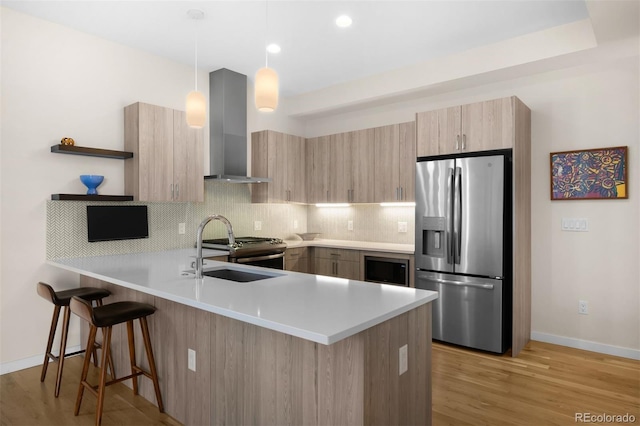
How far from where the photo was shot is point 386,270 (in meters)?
4.38

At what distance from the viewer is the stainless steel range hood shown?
179 inches

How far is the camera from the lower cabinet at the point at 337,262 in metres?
4.60

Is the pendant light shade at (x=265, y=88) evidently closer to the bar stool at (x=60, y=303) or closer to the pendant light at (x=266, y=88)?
the pendant light at (x=266, y=88)

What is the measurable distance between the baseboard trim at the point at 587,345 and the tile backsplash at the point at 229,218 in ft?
5.68

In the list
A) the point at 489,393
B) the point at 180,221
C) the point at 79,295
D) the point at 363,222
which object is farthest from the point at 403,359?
the point at 363,222

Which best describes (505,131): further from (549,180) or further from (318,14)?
(318,14)

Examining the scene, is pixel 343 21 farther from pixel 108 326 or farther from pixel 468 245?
pixel 108 326

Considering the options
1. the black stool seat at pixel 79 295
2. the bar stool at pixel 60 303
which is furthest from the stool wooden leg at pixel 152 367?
the black stool seat at pixel 79 295

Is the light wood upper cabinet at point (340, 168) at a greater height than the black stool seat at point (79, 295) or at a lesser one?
greater

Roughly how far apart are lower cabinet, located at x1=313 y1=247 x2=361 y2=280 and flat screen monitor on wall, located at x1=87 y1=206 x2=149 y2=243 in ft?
6.69

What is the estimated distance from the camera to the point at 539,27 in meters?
3.44

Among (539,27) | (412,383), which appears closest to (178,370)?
(412,383)

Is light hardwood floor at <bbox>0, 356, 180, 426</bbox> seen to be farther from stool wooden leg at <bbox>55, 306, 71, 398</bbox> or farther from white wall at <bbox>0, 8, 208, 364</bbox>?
white wall at <bbox>0, 8, 208, 364</bbox>

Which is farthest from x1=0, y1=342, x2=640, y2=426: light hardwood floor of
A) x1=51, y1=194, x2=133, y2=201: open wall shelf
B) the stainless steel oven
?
the stainless steel oven
